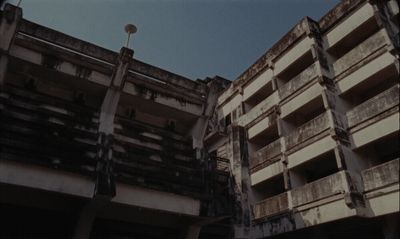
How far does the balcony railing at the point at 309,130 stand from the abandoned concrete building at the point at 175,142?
0.10m

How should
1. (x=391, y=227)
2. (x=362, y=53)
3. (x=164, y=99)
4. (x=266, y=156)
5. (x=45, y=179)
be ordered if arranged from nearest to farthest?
(x=45, y=179), (x=164, y=99), (x=391, y=227), (x=362, y=53), (x=266, y=156)

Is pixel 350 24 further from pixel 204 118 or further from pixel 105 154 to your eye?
pixel 105 154

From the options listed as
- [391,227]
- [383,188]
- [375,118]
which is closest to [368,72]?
[375,118]

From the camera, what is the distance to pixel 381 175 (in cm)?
1495

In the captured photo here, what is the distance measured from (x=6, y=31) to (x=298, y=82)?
665 inches

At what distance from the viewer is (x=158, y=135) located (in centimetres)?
1276

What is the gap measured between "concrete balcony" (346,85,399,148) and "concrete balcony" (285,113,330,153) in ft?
4.47

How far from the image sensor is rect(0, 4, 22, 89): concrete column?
1009 centimetres

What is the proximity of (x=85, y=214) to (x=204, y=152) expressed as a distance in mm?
5145

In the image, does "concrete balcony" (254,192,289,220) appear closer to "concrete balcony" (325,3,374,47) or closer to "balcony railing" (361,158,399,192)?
"balcony railing" (361,158,399,192)

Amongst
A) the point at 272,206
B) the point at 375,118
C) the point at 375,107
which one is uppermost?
the point at 375,107

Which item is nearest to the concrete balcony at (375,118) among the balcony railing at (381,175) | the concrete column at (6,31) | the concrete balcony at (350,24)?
the balcony railing at (381,175)

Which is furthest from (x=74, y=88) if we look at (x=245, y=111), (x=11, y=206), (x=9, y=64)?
(x=245, y=111)

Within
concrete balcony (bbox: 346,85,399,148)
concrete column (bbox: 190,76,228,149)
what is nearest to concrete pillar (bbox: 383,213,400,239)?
concrete balcony (bbox: 346,85,399,148)
